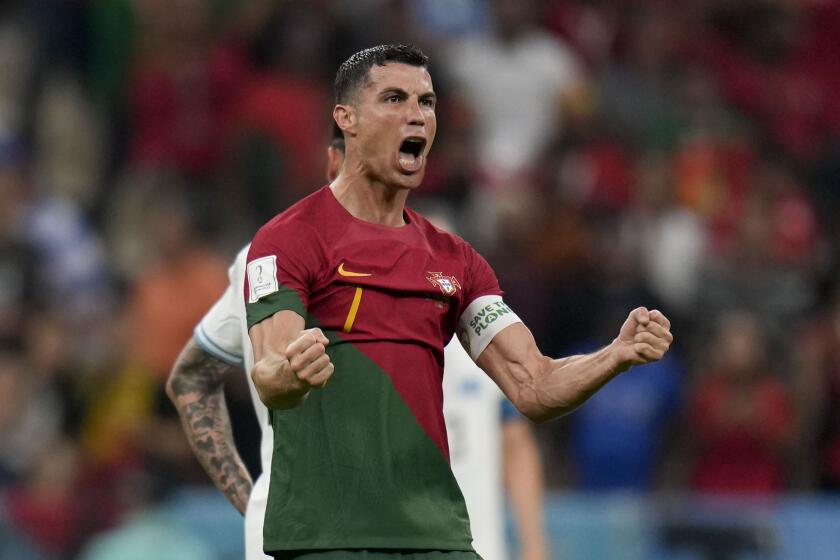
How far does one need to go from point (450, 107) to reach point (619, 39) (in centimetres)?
196

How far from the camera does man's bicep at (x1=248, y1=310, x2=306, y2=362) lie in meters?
4.57

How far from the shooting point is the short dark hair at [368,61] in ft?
16.5

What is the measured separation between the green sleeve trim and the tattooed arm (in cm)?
121

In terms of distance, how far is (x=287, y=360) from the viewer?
4332 millimetres

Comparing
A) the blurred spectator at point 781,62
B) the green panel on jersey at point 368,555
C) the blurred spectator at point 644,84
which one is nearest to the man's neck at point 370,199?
the green panel on jersey at point 368,555

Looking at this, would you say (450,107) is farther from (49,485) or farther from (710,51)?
(49,485)

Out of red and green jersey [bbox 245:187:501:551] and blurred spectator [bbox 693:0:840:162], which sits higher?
blurred spectator [bbox 693:0:840:162]

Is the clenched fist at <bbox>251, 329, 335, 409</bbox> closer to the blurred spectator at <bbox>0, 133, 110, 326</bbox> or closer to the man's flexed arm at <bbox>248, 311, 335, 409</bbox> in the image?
the man's flexed arm at <bbox>248, 311, 335, 409</bbox>

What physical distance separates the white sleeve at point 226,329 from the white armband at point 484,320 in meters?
0.87

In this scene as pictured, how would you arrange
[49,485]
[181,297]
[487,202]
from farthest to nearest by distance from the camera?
[487,202] < [181,297] < [49,485]

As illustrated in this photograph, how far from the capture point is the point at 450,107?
12.2 m

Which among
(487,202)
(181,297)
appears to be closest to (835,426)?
(487,202)

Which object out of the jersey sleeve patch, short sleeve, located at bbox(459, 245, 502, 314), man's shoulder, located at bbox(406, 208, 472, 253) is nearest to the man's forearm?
short sleeve, located at bbox(459, 245, 502, 314)

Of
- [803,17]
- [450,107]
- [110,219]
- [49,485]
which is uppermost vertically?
[803,17]
